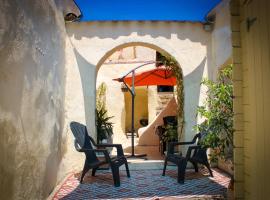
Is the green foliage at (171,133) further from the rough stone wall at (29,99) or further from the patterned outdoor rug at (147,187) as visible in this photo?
the rough stone wall at (29,99)

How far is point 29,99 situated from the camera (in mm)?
3490

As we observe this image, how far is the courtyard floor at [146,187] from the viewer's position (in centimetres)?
438

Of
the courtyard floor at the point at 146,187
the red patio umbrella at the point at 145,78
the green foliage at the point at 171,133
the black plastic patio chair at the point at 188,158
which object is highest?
the red patio umbrella at the point at 145,78

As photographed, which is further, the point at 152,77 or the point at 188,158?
the point at 152,77

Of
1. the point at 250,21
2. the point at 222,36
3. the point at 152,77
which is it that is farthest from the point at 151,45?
the point at 250,21

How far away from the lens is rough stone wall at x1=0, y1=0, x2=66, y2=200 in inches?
108

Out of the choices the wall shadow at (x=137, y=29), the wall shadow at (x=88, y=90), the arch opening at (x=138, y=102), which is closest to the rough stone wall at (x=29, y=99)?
the wall shadow at (x=88, y=90)

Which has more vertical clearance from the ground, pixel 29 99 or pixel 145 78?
pixel 145 78

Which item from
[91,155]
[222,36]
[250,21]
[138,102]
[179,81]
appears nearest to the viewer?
[250,21]

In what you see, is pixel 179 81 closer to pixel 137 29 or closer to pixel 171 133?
pixel 171 133

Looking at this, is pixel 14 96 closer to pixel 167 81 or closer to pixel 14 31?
pixel 14 31

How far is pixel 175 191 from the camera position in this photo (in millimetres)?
4586

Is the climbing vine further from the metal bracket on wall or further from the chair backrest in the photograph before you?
→ the metal bracket on wall

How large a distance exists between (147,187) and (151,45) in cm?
312
